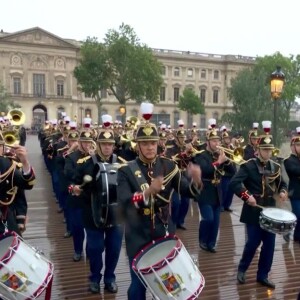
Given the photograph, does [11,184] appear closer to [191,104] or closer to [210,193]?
[210,193]

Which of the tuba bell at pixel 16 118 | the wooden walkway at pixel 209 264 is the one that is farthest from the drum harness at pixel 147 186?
the tuba bell at pixel 16 118

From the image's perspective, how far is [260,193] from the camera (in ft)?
19.8

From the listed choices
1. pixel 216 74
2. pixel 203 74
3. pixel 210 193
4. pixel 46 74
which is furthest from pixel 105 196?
pixel 216 74

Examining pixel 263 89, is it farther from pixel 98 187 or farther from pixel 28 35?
pixel 28 35

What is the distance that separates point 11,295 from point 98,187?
187 cm

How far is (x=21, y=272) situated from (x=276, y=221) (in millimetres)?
3254

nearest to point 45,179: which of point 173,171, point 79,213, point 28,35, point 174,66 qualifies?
point 79,213

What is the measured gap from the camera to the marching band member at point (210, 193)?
7.59m

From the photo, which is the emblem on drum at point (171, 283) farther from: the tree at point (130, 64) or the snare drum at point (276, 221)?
the tree at point (130, 64)

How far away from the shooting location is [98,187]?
212 inches

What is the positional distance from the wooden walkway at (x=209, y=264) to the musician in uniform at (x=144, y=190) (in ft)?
5.56

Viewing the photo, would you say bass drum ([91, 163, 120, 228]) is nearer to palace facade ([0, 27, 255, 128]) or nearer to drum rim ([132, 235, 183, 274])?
drum rim ([132, 235, 183, 274])

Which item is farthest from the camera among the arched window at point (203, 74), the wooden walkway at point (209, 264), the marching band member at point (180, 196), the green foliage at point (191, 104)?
the arched window at point (203, 74)

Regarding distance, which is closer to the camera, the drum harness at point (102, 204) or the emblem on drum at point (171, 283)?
the emblem on drum at point (171, 283)
